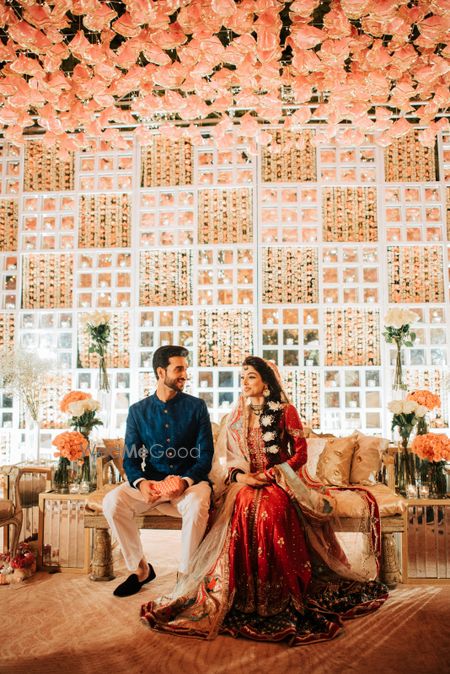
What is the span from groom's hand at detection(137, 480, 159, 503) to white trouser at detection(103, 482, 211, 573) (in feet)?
0.21

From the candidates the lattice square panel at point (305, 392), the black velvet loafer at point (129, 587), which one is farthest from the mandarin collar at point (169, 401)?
the lattice square panel at point (305, 392)

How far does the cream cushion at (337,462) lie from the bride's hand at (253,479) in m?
0.78

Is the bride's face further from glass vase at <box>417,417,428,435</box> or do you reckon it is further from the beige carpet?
glass vase at <box>417,417,428,435</box>

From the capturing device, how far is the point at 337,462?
3.88 metres

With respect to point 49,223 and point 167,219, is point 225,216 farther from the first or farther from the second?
point 49,223

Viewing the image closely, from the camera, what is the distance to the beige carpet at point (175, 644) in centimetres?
242

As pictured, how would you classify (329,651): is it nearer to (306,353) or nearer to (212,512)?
(212,512)

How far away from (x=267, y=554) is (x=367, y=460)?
1.21m

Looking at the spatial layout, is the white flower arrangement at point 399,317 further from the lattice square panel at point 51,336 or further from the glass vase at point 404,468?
the lattice square panel at point 51,336

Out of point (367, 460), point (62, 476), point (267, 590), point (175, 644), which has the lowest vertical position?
point (175, 644)

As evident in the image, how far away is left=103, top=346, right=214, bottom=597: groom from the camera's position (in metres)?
3.26

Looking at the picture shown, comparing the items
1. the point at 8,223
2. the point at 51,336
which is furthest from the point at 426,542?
the point at 8,223

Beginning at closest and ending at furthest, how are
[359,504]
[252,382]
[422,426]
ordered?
[359,504], [252,382], [422,426]

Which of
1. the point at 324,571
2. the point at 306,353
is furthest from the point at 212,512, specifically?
the point at 306,353
